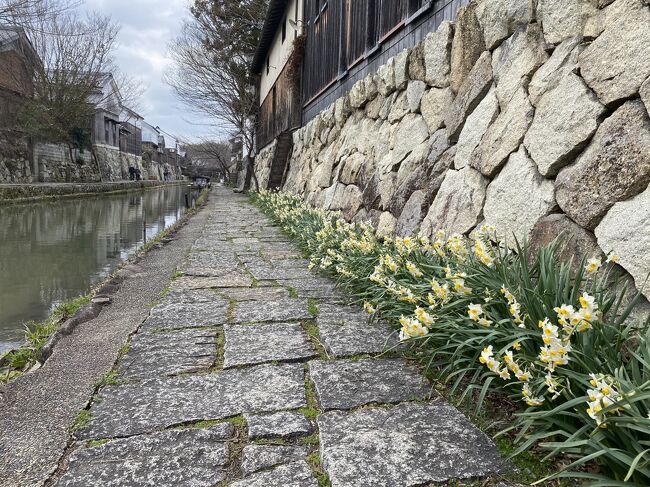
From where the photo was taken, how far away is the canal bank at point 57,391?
1.53 metres

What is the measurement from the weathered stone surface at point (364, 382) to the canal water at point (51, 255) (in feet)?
8.40

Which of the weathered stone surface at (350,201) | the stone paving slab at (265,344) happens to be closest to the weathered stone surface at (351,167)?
the weathered stone surface at (350,201)

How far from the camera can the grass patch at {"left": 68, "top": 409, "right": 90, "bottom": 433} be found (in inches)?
66.8

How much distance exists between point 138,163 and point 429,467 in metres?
53.1

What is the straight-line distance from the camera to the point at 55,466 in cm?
149

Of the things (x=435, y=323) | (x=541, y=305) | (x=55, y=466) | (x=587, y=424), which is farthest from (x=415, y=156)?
(x=55, y=466)

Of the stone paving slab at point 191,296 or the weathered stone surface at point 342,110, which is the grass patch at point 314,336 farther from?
the weathered stone surface at point 342,110

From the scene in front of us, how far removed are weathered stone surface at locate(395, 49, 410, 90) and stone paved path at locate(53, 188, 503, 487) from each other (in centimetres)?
291

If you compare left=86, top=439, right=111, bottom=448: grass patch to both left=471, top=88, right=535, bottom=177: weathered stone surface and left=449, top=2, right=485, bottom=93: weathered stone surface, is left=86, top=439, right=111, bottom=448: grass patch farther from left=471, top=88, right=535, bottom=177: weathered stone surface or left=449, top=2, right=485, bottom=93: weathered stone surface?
left=449, top=2, right=485, bottom=93: weathered stone surface

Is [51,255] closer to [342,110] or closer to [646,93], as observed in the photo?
[342,110]

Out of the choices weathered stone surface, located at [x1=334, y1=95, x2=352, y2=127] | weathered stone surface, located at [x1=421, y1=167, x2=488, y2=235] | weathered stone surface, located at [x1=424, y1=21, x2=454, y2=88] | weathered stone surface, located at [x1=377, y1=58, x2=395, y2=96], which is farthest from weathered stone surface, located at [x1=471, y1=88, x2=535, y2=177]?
weathered stone surface, located at [x1=334, y1=95, x2=352, y2=127]

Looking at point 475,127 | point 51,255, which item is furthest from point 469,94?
point 51,255

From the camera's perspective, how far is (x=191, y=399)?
1.90 meters

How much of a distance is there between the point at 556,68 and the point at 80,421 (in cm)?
281
